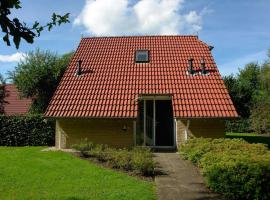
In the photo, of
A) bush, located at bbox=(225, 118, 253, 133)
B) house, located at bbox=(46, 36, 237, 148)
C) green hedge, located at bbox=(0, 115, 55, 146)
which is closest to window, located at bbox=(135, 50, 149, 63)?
house, located at bbox=(46, 36, 237, 148)

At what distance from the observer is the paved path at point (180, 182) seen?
32.3ft

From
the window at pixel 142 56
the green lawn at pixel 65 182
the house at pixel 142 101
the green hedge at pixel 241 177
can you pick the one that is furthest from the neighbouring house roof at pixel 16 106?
the green hedge at pixel 241 177

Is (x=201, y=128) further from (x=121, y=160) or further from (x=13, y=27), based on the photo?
(x=13, y=27)

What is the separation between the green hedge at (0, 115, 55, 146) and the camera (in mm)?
23453

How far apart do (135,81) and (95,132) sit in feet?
11.5

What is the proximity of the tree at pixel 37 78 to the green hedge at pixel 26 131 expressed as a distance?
641 cm

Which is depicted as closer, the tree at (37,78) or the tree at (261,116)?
the tree at (37,78)

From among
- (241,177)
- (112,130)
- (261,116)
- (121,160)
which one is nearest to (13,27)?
(241,177)

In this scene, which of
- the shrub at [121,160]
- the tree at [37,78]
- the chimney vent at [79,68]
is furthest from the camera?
the tree at [37,78]

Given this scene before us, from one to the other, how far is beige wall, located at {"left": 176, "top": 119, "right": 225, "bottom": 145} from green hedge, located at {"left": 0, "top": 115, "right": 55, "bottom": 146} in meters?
7.99

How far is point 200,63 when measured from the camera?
2222 centimetres

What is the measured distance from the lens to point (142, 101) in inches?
804

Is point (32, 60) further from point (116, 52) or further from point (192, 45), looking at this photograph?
point (192, 45)

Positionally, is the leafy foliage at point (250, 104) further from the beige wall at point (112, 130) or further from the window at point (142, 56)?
the beige wall at point (112, 130)
